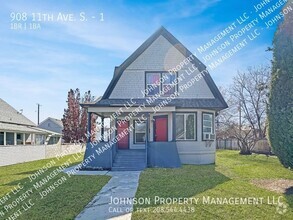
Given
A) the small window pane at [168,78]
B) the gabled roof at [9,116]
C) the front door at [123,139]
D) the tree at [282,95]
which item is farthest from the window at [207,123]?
the gabled roof at [9,116]

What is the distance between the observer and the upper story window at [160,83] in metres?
15.0

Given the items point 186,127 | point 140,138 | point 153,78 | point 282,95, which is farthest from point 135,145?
point 282,95

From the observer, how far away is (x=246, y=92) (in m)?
29.9

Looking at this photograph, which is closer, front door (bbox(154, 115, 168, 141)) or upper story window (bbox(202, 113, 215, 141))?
upper story window (bbox(202, 113, 215, 141))

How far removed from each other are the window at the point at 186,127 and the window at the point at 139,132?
7.27ft

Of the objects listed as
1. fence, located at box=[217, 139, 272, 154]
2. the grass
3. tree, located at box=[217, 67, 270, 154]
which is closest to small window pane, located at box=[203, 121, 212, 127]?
the grass

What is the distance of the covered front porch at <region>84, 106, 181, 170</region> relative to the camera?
39.4 ft

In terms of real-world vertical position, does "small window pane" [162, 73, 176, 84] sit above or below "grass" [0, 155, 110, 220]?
above

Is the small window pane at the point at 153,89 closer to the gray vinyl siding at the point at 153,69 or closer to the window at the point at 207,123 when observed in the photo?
the gray vinyl siding at the point at 153,69

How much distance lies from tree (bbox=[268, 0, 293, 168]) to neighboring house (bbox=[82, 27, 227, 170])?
5.79 meters

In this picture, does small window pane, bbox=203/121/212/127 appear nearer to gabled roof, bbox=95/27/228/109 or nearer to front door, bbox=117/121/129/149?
gabled roof, bbox=95/27/228/109

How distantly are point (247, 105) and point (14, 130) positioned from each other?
25.1m

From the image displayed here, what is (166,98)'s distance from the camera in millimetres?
14898

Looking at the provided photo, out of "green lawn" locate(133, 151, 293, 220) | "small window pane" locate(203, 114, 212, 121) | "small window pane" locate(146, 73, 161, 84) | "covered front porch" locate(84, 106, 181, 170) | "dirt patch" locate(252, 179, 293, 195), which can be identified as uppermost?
"small window pane" locate(146, 73, 161, 84)
